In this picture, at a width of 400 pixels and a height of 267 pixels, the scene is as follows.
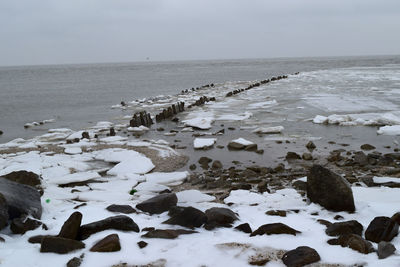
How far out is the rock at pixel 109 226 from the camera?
4.33 meters

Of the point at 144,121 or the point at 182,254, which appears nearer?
the point at 182,254

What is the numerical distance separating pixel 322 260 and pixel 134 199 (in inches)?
146

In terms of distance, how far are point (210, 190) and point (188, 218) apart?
2.52 metres

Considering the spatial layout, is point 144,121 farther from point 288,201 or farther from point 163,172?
point 288,201

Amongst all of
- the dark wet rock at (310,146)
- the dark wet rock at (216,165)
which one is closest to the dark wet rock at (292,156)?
the dark wet rock at (310,146)

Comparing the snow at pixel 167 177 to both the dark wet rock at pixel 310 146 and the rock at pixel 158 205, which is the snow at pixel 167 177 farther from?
the dark wet rock at pixel 310 146

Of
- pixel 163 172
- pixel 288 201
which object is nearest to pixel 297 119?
pixel 163 172

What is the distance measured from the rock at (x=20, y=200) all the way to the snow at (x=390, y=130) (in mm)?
11627

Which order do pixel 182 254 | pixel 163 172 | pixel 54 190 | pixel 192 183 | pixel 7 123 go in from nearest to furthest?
pixel 182 254
pixel 54 190
pixel 192 183
pixel 163 172
pixel 7 123

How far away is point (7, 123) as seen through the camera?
19562 millimetres

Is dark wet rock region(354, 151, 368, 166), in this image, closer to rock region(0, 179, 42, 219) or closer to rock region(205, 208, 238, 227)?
rock region(205, 208, 238, 227)

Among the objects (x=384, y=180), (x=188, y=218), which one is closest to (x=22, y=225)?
(x=188, y=218)

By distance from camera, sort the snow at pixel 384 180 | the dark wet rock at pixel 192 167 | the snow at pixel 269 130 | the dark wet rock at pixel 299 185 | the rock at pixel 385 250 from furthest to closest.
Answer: the snow at pixel 269 130, the dark wet rock at pixel 192 167, the snow at pixel 384 180, the dark wet rock at pixel 299 185, the rock at pixel 385 250

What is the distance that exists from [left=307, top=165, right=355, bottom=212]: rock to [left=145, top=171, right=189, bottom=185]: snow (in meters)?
3.18
